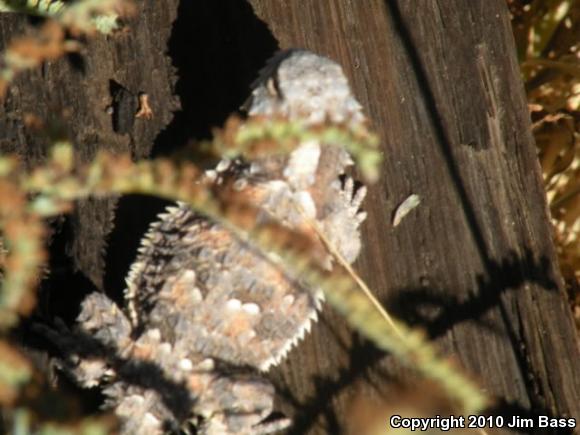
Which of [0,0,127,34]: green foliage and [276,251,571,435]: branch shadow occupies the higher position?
[0,0,127,34]: green foliage

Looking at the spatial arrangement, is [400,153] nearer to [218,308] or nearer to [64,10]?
[218,308]

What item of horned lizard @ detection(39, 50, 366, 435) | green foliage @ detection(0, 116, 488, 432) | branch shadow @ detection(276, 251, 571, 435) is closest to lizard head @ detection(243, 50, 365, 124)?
horned lizard @ detection(39, 50, 366, 435)

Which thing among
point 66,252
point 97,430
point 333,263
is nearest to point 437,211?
point 333,263

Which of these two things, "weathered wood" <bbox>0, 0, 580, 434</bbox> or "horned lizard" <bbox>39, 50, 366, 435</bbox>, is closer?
"horned lizard" <bbox>39, 50, 366, 435</bbox>

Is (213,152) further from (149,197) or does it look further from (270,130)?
(149,197)

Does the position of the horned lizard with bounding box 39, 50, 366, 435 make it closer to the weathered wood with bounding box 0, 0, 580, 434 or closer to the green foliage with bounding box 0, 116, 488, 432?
the weathered wood with bounding box 0, 0, 580, 434

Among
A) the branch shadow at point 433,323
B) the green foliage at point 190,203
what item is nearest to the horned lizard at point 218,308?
the branch shadow at point 433,323
